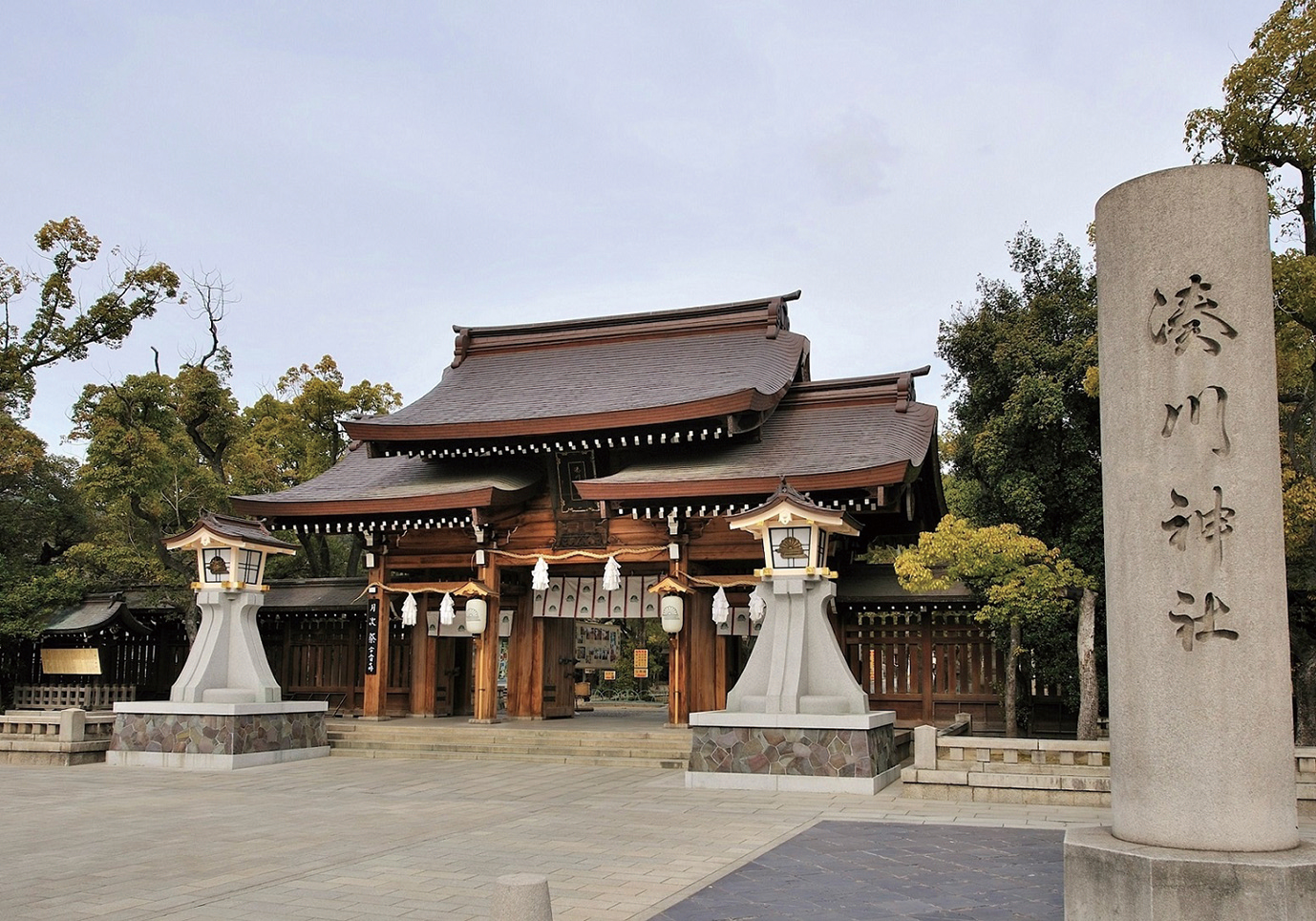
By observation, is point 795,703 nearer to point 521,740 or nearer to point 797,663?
point 797,663

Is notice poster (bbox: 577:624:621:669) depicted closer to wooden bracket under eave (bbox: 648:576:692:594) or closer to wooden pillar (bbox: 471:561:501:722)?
wooden pillar (bbox: 471:561:501:722)

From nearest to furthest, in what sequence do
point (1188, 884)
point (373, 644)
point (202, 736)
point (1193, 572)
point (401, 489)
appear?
1. point (1188, 884)
2. point (1193, 572)
3. point (202, 736)
4. point (373, 644)
5. point (401, 489)

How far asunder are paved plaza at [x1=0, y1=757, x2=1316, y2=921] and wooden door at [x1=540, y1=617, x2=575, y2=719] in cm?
572

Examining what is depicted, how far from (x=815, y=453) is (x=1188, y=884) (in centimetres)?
1320

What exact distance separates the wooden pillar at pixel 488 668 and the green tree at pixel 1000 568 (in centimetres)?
711

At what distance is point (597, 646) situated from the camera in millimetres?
34031

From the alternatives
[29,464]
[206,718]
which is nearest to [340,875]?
[206,718]

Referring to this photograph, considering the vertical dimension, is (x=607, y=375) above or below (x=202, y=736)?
above

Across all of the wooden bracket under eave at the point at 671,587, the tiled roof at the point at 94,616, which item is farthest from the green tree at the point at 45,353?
the wooden bracket under eave at the point at 671,587

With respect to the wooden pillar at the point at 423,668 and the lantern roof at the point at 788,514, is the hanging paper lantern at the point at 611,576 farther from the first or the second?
the wooden pillar at the point at 423,668

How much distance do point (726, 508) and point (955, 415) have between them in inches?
294

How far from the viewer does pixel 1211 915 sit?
4.94 metres

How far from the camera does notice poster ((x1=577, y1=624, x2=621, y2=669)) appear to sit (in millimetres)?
32969

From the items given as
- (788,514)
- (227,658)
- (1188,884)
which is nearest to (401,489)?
(227,658)
